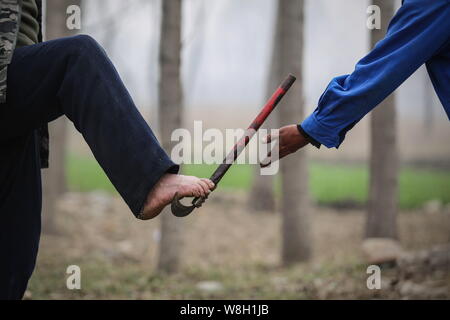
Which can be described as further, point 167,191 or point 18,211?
point 18,211

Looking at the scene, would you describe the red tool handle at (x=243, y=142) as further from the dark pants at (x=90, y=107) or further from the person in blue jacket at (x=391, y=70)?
the dark pants at (x=90, y=107)

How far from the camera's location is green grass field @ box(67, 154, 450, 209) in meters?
11.5

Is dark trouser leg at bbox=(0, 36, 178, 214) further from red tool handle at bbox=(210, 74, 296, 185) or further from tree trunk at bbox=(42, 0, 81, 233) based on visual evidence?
tree trunk at bbox=(42, 0, 81, 233)

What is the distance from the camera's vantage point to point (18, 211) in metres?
2.59

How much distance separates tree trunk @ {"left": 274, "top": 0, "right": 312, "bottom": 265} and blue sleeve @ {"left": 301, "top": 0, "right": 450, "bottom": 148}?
3773mm

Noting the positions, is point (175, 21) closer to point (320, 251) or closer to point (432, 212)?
point (320, 251)

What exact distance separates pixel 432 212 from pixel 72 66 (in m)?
9.61

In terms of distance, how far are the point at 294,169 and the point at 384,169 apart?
55.7 inches

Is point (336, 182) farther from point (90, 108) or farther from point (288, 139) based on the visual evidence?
point (90, 108)
